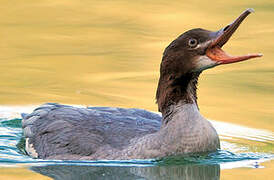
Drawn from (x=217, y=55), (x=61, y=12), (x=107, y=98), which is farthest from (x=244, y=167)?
(x=61, y=12)

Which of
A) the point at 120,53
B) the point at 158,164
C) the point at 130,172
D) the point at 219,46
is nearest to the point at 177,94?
the point at 219,46

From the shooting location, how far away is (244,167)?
10602 mm

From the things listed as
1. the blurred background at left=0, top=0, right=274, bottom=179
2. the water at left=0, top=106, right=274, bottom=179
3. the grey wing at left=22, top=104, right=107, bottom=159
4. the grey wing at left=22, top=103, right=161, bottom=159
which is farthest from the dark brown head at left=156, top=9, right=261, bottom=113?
the blurred background at left=0, top=0, right=274, bottom=179

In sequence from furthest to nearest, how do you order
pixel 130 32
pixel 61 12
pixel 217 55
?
pixel 61 12 < pixel 130 32 < pixel 217 55

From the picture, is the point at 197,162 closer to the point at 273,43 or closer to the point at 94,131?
the point at 94,131

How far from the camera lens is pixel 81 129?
11.0 m

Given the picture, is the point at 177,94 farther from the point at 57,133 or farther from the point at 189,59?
the point at 57,133

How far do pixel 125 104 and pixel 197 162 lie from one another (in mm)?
2985

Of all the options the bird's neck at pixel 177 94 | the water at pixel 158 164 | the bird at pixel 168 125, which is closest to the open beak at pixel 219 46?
the bird at pixel 168 125

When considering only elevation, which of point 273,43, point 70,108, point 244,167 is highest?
point 273,43

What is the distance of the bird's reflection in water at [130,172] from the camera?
→ 1005 centimetres

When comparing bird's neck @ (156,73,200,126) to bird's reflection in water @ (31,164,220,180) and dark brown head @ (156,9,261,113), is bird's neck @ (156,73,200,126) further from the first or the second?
bird's reflection in water @ (31,164,220,180)

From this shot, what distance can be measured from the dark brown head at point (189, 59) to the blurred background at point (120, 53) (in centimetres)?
146

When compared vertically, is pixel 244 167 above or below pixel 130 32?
below
